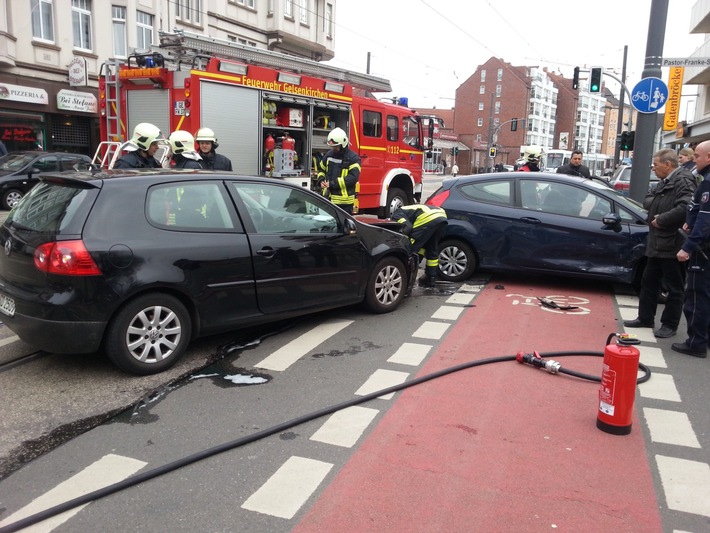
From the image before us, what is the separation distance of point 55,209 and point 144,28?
21.9m

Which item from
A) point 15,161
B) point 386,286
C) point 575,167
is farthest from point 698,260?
point 15,161

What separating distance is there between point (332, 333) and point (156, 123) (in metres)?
5.54

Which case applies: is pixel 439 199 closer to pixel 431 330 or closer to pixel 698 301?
pixel 431 330

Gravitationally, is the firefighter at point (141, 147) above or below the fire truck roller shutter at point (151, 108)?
below

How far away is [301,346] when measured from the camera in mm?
5617

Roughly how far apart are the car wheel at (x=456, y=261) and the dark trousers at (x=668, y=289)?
2.54m

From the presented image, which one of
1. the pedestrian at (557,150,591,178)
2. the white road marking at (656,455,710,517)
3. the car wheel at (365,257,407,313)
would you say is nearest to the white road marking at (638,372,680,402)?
the white road marking at (656,455,710,517)

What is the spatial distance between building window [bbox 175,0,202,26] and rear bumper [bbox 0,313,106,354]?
23576mm

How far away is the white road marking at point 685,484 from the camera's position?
3146mm

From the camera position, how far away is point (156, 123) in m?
9.78

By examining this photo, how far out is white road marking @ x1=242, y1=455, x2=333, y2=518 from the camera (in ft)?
10.0

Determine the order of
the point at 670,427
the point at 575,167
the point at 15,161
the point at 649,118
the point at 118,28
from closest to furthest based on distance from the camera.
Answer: the point at 670,427 < the point at 575,167 < the point at 649,118 < the point at 15,161 < the point at 118,28

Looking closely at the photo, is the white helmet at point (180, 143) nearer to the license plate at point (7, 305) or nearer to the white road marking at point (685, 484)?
the license plate at point (7, 305)

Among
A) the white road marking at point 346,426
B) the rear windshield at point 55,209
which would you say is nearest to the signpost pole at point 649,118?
the white road marking at point 346,426
